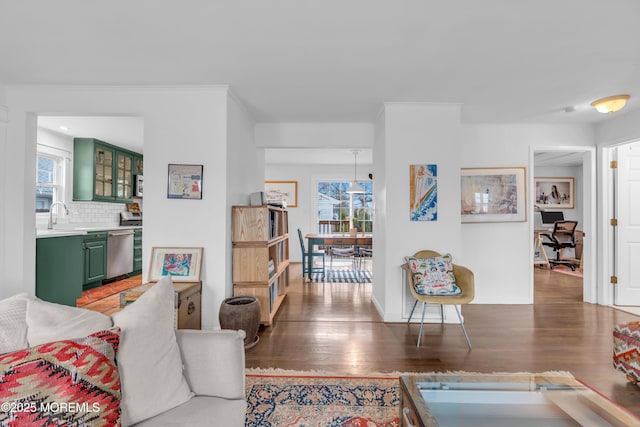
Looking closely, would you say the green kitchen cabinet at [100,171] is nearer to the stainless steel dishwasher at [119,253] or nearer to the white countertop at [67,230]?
the white countertop at [67,230]

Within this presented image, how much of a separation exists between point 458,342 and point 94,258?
4.90 m

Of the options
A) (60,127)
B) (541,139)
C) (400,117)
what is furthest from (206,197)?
(541,139)

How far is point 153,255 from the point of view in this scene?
2.85 meters

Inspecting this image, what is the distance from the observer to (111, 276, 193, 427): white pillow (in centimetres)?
105

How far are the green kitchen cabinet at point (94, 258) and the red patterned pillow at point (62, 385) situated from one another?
420 cm

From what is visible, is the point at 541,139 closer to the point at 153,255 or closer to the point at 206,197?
the point at 206,197

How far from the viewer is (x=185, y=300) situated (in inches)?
98.7

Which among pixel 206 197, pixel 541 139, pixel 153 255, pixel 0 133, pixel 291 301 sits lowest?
pixel 291 301

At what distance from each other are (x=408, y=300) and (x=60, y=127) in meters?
5.23

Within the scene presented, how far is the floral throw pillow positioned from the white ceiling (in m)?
1.69

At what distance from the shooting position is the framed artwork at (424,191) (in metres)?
3.30

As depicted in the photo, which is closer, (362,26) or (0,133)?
(362,26)

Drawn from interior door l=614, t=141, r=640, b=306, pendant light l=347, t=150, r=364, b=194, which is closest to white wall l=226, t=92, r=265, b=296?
pendant light l=347, t=150, r=364, b=194

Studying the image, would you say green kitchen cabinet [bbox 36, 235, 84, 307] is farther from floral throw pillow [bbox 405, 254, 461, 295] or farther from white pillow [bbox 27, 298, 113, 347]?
floral throw pillow [bbox 405, 254, 461, 295]
